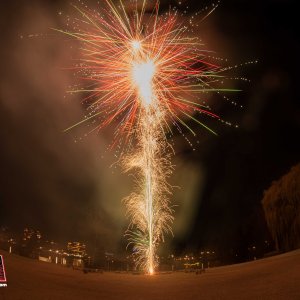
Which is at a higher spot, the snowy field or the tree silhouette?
the tree silhouette

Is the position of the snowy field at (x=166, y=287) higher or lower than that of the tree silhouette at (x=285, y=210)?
lower

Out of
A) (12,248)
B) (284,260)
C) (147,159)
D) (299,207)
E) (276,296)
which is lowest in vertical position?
(276,296)

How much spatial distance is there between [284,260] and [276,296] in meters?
5.04

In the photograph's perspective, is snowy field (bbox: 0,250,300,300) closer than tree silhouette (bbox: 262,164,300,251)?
Yes

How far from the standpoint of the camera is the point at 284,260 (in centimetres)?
1426

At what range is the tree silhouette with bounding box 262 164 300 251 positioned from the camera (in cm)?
2333

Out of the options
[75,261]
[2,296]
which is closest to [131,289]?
[2,296]

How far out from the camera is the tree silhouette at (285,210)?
2333 centimetres

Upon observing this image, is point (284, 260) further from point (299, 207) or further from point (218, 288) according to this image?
point (299, 207)

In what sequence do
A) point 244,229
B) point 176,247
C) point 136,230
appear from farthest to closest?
point 176,247, point 244,229, point 136,230

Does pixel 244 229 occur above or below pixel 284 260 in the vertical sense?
above

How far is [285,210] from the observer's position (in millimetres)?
23906

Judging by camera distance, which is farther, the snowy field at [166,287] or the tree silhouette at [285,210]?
the tree silhouette at [285,210]

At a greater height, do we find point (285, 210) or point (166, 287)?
point (285, 210)
